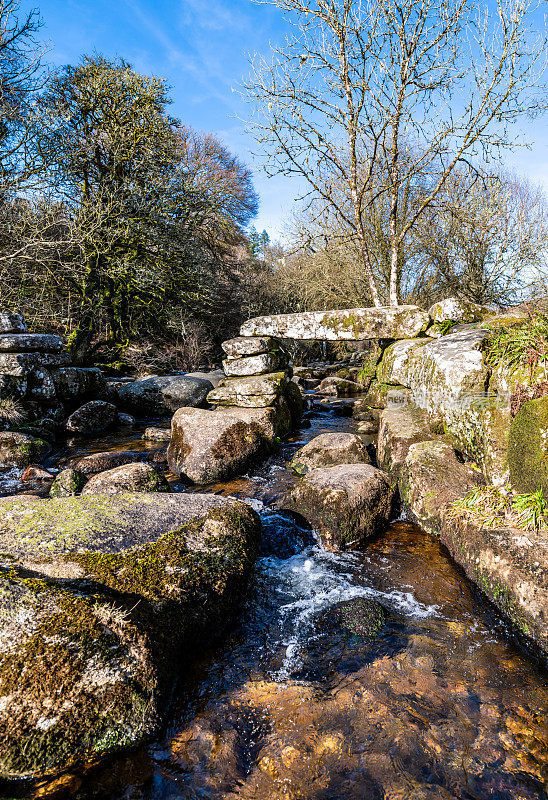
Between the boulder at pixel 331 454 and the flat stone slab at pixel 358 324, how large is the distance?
2223 millimetres

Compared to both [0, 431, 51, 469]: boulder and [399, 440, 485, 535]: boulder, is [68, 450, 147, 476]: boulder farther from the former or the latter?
[399, 440, 485, 535]: boulder

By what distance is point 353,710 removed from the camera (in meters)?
2.19

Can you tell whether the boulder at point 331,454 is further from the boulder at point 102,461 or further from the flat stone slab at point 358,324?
the boulder at point 102,461

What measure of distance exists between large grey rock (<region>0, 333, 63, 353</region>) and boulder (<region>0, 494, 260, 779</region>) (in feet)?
22.1

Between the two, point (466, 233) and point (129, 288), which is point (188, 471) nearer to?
point (129, 288)

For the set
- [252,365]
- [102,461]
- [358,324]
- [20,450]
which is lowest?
[102,461]

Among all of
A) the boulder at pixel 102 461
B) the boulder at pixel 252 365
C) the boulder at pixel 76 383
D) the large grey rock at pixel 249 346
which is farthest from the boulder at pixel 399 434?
the boulder at pixel 76 383

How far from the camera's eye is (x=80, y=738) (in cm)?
184

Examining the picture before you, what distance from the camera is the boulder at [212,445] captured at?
5.92 metres

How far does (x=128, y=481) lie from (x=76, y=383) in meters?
6.06

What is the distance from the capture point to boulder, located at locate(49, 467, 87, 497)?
526 centimetres

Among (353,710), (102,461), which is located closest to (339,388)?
(102,461)

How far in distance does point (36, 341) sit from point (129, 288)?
5447mm

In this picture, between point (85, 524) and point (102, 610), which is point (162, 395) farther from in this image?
point (102, 610)
